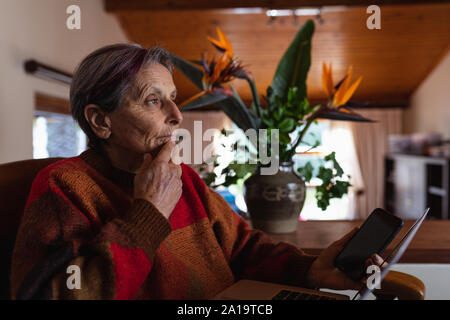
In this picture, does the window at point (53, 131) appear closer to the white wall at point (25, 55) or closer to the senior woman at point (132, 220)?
the white wall at point (25, 55)

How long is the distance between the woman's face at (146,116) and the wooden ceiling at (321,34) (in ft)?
10.6

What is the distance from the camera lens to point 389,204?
21.5ft

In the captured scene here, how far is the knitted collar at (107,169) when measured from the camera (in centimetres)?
91

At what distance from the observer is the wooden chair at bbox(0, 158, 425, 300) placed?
0.85 m

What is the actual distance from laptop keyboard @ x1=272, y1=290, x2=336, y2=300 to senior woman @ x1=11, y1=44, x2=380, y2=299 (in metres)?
0.10

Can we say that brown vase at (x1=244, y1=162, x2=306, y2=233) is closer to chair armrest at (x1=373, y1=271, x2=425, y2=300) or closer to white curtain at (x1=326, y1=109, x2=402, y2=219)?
chair armrest at (x1=373, y1=271, x2=425, y2=300)

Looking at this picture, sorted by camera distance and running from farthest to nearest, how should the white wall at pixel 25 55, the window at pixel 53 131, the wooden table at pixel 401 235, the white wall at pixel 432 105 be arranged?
the white wall at pixel 432 105 < the window at pixel 53 131 < the white wall at pixel 25 55 < the wooden table at pixel 401 235

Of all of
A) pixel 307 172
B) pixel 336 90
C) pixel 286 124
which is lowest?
pixel 307 172

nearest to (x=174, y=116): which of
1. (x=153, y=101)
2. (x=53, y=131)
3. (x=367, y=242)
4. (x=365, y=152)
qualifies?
(x=153, y=101)

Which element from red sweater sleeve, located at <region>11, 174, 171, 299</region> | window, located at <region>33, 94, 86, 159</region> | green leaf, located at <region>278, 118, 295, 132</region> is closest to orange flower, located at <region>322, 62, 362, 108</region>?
green leaf, located at <region>278, 118, 295, 132</region>

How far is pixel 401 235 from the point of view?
1.29m

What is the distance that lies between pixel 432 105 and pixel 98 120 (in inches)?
235

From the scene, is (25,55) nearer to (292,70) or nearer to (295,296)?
(292,70)

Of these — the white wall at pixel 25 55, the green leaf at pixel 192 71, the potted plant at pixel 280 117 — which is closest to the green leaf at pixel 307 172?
the potted plant at pixel 280 117
